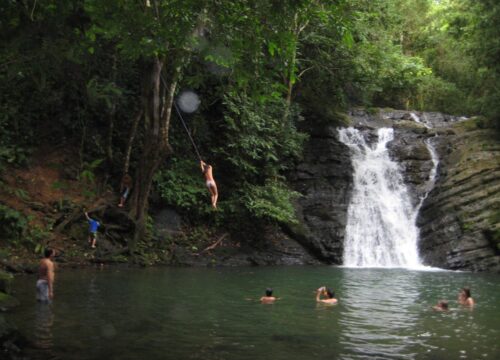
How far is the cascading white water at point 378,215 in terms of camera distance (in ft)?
77.8

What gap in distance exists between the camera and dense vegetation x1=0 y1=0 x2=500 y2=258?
834 centimetres

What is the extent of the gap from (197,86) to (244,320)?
4.59m

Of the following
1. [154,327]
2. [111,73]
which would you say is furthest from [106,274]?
[111,73]

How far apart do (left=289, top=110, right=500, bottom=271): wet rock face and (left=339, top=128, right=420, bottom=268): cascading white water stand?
0.40m

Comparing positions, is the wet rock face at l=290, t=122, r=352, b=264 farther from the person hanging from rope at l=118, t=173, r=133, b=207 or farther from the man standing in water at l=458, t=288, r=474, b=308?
the man standing in water at l=458, t=288, r=474, b=308

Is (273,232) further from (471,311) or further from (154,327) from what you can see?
(154,327)

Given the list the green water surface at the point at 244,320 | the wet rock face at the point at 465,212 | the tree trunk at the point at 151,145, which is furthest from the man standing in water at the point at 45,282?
the wet rock face at the point at 465,212

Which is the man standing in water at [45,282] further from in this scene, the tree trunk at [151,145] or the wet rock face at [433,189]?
the wet rock face at [433,189]

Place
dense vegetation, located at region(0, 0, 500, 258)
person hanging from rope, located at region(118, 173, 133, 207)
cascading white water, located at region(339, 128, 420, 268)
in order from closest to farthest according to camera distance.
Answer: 1. dense vegetation, located at region(0, 0, 500, 258)
2. person hanging from rope, located at region(118, 173, 133, 207)
3. cascading white water, located at region(339, 128, 420, 268)

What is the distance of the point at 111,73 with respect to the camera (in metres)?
22.0

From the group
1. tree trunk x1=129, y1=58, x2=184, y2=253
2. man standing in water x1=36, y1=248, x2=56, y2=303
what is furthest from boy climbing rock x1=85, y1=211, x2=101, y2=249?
man standing in water x1=36, y1=248, x2=56, y2=303

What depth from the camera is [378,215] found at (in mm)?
25266

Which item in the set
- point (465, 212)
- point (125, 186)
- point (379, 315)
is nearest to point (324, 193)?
point (465, 212)

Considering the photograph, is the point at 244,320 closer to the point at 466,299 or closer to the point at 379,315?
the point at 379,315
